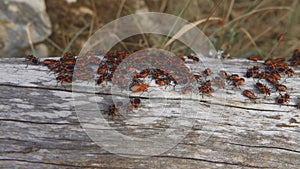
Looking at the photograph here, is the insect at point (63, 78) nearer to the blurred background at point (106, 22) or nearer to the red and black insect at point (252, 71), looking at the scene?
the red and black insect at point (252, 71)

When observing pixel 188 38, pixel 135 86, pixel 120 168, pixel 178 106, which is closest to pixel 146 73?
→ pixel 135 86

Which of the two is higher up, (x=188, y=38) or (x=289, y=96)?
(x=188, y=38)

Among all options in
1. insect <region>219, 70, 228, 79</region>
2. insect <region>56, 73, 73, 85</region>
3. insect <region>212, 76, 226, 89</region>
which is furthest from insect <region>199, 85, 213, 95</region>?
insect <region>56, 73, 73, 85</region>

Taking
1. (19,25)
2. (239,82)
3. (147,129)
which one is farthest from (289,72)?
(19,25)

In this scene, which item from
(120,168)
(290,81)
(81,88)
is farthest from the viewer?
(290,81)

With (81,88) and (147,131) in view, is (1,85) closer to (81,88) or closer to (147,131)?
(81,88)

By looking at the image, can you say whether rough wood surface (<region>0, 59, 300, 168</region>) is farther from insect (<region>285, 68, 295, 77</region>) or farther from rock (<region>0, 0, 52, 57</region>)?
rock (<region>0, 0, 52, 57</region>)

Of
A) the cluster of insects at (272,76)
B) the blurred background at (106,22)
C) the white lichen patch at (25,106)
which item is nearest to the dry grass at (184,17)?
the blurred background at (106,22)

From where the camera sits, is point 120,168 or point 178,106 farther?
point 178,106
